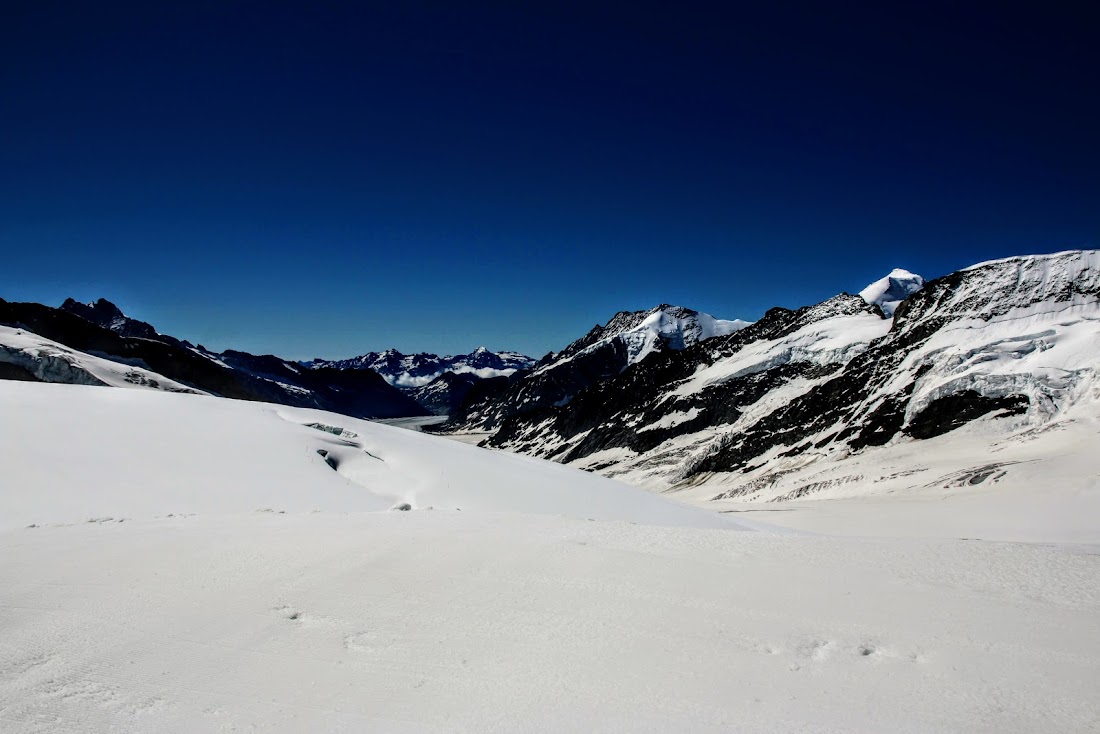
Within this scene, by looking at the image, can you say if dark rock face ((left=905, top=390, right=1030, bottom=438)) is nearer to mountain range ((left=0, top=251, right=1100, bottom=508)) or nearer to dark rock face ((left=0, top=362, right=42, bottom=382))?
mountain range ((left=0, top=251, right=1100, bottom=508))

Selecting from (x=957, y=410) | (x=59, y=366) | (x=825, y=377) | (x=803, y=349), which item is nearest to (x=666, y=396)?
(x=803, y=349)

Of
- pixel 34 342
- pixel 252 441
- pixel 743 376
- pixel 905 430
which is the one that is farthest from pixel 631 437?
pixel 252 441

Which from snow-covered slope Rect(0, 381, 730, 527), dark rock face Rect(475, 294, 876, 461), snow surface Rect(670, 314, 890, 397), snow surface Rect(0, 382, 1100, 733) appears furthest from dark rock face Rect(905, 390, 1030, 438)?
snow surface Rect(0, 382, 1100, 733)

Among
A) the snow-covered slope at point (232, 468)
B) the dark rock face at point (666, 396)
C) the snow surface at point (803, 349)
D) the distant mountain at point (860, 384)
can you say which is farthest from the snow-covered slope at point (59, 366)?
the snow surface at point (803, 349)

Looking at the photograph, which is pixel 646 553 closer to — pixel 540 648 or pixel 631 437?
pixel 540 648

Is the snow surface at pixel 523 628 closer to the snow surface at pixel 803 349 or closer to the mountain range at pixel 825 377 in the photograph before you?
the mountain range at pixel 825 377

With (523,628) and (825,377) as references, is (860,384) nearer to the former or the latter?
(825,377)
